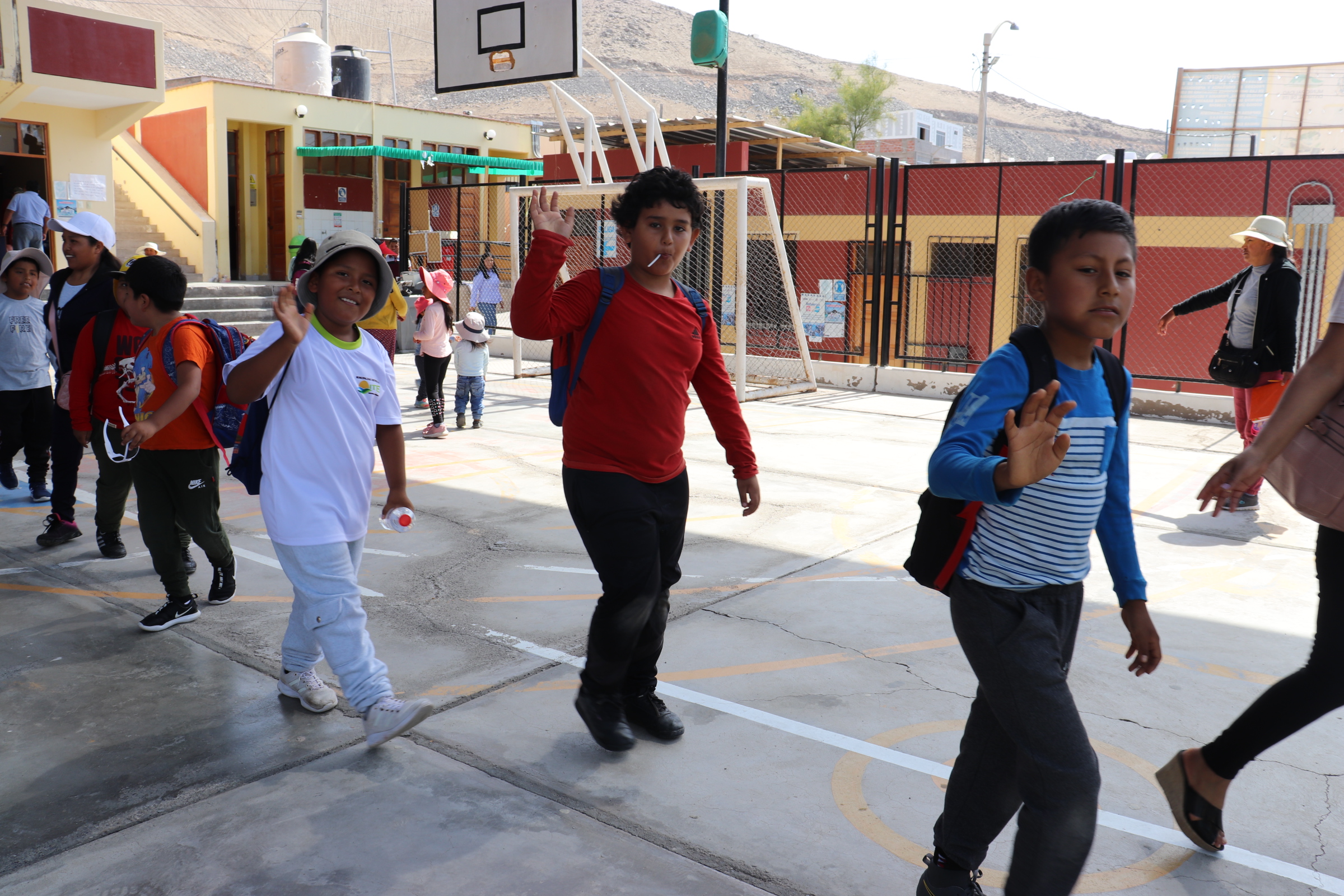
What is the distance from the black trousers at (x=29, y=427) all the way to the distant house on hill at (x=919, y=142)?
1526 inches

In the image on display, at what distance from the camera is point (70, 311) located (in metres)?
5.41

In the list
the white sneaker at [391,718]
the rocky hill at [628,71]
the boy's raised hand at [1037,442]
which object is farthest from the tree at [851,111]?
the boy's raised hand at [1037,442]

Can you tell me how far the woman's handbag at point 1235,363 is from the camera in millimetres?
6789

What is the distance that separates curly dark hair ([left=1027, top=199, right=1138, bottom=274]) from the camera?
7.03 ft

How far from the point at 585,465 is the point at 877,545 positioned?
3241 mm

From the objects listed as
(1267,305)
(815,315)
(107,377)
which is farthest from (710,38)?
(107,377)

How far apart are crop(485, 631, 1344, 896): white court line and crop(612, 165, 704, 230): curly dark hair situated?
170 cm

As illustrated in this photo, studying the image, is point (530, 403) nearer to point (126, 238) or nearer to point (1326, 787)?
point (1326, 787)

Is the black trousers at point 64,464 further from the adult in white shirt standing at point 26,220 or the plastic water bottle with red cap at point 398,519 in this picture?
the adult in white shirt standing at point 26,220

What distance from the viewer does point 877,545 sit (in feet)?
19.8

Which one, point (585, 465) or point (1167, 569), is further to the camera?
point (1167, 569)

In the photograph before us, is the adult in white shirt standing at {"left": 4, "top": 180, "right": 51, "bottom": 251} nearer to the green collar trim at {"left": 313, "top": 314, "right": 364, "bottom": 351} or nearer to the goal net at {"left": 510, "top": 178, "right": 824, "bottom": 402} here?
the goal net at {"left": 510, "top": 178, "right": 824, "bottom": 402}

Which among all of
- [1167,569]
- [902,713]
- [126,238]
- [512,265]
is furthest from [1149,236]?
[126,238]

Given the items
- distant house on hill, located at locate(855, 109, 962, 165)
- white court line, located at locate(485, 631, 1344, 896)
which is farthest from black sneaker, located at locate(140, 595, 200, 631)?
distant house on hill, located at locate(855, 109, 962, 165)
